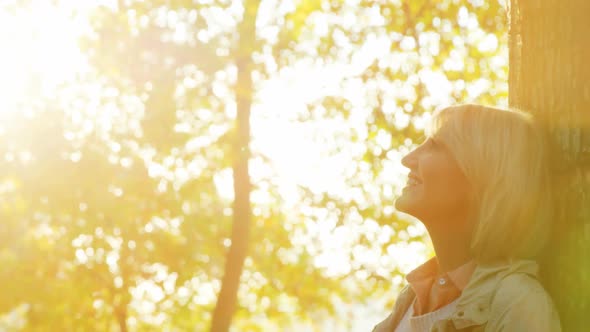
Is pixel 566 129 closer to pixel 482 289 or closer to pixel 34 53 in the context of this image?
pixel 482 289

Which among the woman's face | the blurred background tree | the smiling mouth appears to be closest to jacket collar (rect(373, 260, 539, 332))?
the woman's face

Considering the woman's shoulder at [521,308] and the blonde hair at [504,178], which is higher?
the blonde hair at [504,178]

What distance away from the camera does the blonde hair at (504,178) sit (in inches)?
128

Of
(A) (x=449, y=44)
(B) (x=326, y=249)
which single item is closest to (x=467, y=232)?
(A) (x=449, y=44)

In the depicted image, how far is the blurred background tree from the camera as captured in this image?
13.2 meters

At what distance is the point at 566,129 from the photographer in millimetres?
3420

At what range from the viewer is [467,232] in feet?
11.5

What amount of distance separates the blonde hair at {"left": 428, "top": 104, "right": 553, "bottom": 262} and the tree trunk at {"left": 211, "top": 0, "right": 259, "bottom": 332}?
35.9ft

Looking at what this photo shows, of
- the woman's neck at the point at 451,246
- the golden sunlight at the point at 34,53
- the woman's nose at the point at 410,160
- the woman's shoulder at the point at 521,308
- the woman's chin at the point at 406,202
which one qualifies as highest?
the golden sunlight at the point at 34,53

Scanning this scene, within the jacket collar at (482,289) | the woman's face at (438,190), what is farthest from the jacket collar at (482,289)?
the woman's face at (438,190)

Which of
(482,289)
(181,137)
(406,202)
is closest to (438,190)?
(406,202)

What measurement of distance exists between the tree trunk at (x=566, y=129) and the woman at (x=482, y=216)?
9 centimetres

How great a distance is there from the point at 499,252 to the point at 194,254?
15.9 meters

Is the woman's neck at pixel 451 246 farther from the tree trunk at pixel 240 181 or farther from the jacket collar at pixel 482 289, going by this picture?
the tree trunk at pixel 240 181
